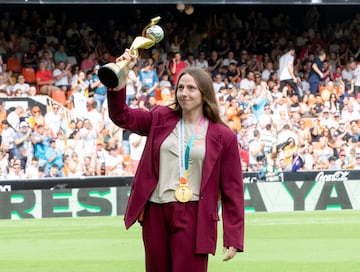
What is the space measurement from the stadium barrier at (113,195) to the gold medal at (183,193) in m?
14.4

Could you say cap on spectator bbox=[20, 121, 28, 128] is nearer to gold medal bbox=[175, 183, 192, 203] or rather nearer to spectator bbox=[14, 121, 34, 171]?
spectator bbox=[14, 121, 34, 171]

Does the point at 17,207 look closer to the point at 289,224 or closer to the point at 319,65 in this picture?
the point at 289,224

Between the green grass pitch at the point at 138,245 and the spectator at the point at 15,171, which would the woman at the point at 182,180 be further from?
the spectator at the point at 15,171

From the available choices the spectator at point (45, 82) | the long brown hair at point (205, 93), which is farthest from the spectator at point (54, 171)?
the long brown hair at point (205, 93)

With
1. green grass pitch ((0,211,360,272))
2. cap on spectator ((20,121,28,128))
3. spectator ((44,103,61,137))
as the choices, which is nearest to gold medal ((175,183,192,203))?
green grass pitch ((0,211,360,272))

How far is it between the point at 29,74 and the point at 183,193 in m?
19.1

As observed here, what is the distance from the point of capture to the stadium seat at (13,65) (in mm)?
24763

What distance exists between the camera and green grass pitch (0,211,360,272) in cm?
1216

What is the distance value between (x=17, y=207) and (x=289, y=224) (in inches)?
228

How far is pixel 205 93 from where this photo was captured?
615 centimetres

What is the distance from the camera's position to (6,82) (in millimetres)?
24078

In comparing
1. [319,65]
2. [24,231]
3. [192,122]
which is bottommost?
[24,231]

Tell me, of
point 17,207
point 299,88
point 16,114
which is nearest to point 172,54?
point 299,88

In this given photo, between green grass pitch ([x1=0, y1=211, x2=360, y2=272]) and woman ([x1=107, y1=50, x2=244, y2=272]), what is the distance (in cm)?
566
